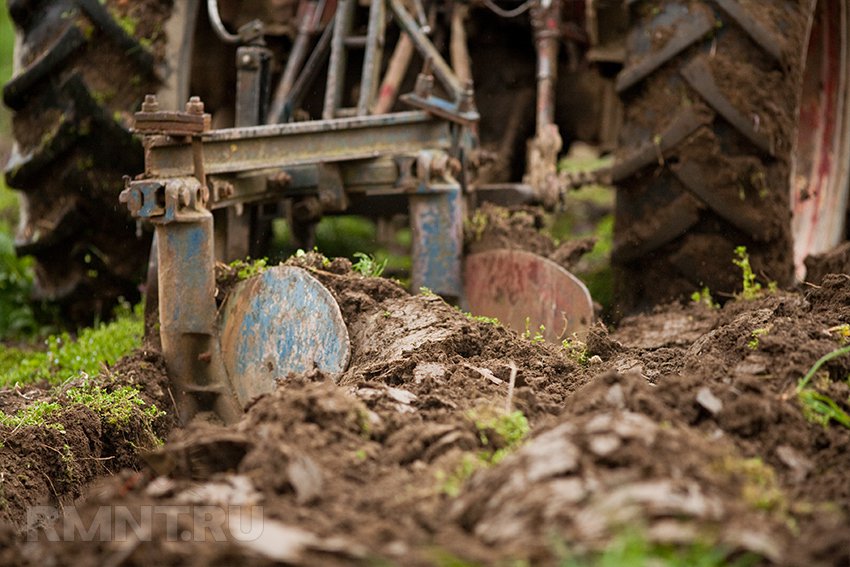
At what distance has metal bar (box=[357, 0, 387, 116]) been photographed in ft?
15.5

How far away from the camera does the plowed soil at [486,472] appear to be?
6.22 feet

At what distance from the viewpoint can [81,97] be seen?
4711mm

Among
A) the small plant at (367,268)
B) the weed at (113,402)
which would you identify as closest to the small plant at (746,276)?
the small plant at (367,268)

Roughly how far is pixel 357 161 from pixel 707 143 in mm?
1275

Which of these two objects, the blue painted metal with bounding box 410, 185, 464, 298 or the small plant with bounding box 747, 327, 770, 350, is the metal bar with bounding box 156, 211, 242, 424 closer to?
the blue painted metal with bounding box 410, 185, 464, 298

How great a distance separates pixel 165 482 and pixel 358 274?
5.73 ft

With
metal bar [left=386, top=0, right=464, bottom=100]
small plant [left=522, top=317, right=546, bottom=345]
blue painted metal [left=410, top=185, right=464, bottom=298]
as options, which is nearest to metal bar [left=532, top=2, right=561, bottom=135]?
metal bar [left=386, top=0, right=464, bottom=100]

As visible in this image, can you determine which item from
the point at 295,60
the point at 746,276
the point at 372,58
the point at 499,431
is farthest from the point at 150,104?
the point at 746,276

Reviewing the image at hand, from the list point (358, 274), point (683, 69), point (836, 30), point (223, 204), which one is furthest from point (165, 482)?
point (836, 30)

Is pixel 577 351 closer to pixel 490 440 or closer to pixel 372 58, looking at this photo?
pixel 490 440

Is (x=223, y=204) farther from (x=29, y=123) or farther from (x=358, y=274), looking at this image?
(x=29, y=123)

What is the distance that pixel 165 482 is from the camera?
2213 mm

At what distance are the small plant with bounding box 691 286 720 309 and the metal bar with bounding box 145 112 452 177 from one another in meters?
1.09

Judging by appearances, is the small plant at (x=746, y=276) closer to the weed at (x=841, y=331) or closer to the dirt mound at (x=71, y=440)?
the weed at (x=841, y=331)
